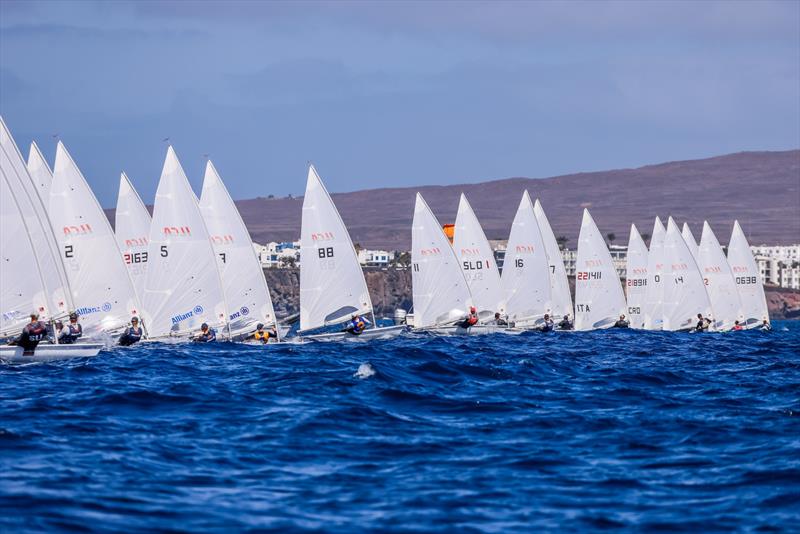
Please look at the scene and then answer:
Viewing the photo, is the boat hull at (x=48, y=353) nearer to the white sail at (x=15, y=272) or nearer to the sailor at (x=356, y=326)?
the white sail at (x=15, y=272)

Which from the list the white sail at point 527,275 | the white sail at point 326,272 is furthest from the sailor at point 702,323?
the white sail at point 326,272

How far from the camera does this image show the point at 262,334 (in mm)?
49500

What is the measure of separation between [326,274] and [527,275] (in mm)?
21253

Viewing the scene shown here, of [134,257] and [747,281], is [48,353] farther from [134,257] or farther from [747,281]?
[747,281]

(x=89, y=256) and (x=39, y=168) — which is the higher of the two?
(x=39, y=168)

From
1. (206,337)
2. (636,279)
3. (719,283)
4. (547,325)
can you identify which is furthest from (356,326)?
(719,283)

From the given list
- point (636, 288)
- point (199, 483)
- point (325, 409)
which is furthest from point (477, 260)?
point (199, 483)

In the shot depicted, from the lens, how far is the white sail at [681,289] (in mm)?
77188

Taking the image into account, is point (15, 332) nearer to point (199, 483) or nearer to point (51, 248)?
point (51, 248)

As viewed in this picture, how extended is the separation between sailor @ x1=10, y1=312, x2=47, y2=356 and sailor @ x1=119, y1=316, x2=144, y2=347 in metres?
7.68

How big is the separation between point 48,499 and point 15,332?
21383 millimetres

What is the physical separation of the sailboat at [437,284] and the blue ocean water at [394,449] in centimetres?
2425

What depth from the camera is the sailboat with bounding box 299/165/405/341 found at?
4997cm

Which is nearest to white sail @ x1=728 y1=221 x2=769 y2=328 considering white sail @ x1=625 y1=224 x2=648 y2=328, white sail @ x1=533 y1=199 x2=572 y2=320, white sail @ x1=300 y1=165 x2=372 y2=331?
white sail @ x1=625 y1=224 x2=648 y2=328
